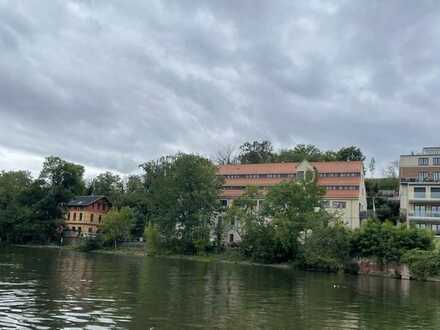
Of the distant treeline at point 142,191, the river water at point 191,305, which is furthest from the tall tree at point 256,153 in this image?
the river water at point 191,305

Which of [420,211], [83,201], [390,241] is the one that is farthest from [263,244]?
[83,201]

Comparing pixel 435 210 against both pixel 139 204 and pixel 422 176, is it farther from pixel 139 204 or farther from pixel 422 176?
pixel 139 204

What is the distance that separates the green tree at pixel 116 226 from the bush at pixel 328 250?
40.7m

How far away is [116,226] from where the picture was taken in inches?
3617

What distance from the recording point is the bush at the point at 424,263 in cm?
5669

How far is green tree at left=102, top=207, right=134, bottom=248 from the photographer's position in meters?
91.7

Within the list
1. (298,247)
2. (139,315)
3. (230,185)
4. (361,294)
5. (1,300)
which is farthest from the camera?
(230,185)

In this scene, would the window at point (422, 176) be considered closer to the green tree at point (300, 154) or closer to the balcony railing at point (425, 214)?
the balcony railing at point (425, 214)

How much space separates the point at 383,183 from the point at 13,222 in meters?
85.2

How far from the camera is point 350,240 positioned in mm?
64688

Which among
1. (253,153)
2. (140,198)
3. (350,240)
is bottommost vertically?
(350,240)

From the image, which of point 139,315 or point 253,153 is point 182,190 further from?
point 139,315

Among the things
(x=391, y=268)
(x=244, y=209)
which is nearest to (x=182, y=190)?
(x=244, y=209)

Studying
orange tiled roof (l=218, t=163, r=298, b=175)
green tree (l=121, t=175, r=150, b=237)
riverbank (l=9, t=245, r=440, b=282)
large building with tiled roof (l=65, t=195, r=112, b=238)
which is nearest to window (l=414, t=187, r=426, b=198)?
riverbank (l=9, t=245, r=440, b=282)
